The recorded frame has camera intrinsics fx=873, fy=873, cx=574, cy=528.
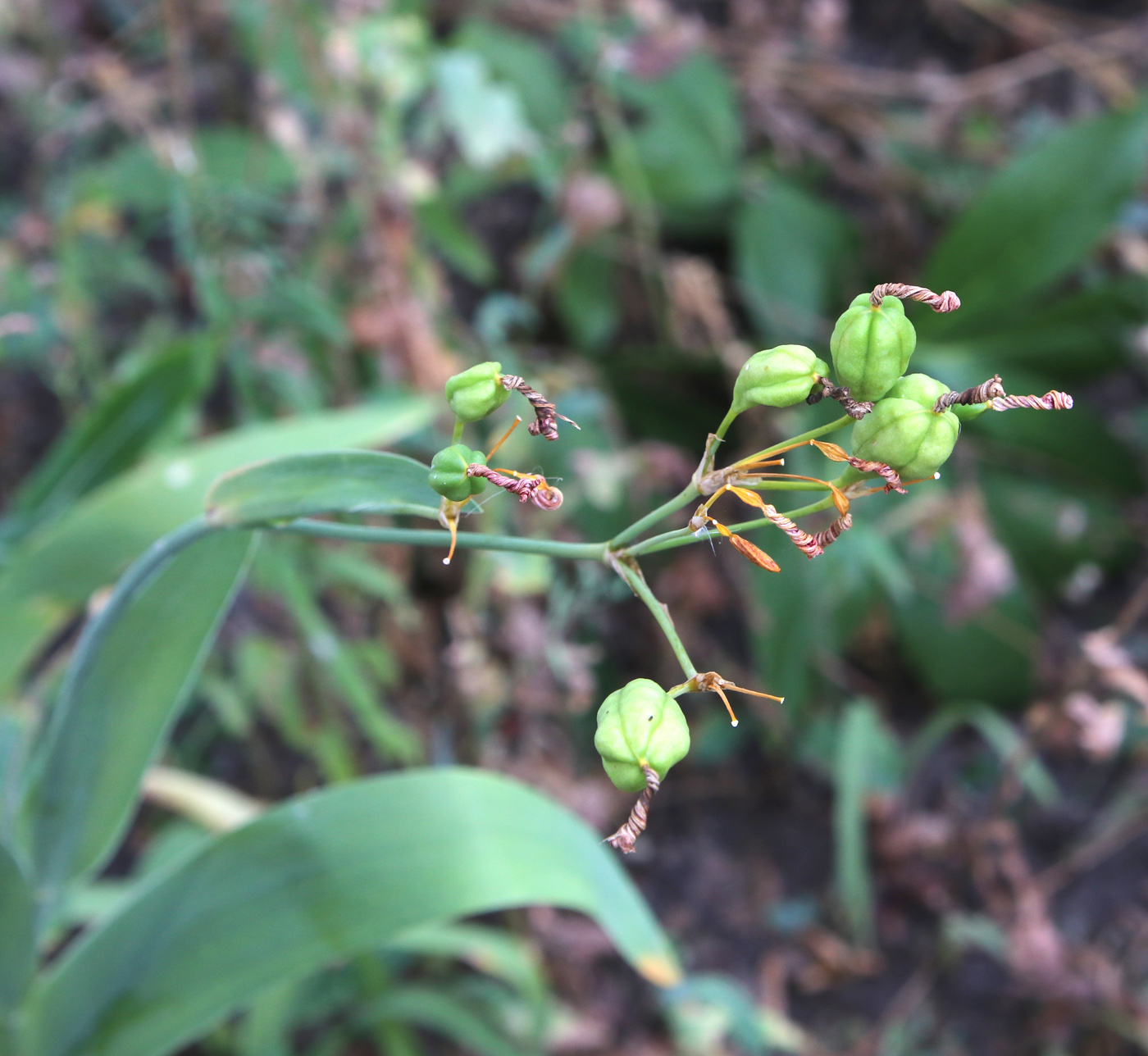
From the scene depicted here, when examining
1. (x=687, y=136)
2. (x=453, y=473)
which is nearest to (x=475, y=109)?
(x=687, y=136)

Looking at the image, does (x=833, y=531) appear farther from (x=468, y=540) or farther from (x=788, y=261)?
(x=788, y=261)

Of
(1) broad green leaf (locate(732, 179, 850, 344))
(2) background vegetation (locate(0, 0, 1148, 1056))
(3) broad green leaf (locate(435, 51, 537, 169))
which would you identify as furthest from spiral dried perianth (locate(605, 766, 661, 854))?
(1) broad green leaf (locate(732, 179, 850, 344))

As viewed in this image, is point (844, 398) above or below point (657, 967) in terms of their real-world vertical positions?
above

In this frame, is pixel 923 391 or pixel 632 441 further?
pixel 632 441

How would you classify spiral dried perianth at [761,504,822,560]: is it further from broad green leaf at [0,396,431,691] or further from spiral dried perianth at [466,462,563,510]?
broad green leaf at [0,396,431,691]

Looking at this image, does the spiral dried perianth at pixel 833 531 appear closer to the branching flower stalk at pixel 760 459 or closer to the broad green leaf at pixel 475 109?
the branching flower stalk at pixel 760 459

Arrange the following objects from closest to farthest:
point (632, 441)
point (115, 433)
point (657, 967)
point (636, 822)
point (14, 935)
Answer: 1. point (636, 822)
2. point (14, 935)
3. point (657, 967)
4. point (115, 433)
5. point (632, 441)
